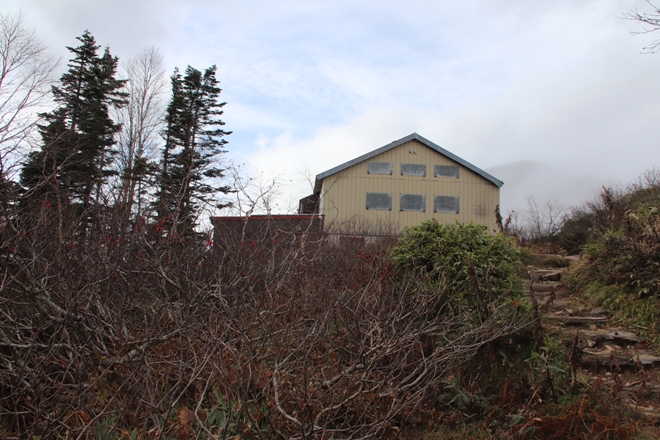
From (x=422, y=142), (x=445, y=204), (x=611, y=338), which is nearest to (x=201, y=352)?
(x=611, y=338)

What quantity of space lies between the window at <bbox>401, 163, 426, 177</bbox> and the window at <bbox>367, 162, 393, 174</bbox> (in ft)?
1.93

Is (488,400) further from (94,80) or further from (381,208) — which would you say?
(94,80)

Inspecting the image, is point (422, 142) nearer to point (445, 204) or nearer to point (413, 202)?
point (413, 202)

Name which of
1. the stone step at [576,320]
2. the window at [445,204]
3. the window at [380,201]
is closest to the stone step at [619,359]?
the stone step at [576,320]

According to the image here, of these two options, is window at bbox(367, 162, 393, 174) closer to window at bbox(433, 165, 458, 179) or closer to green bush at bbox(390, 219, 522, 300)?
window at bbox(433, 165, 458, 179)

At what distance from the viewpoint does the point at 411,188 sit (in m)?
21.5

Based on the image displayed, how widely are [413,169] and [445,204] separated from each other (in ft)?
6.86

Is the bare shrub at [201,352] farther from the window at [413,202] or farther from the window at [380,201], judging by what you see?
the window at [413,202]

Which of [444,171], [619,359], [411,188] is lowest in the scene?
[619,359]

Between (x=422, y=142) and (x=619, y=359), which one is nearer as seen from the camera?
(x=619, y=359)

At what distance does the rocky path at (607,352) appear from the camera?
13.6 feet

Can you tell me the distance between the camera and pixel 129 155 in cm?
2222

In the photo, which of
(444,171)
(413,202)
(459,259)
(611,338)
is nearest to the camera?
(611,338)

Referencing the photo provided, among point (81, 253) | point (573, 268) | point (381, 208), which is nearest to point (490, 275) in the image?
point (573, 268)
